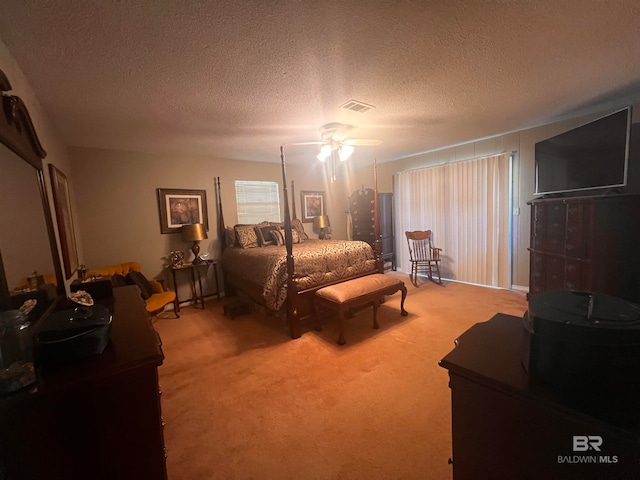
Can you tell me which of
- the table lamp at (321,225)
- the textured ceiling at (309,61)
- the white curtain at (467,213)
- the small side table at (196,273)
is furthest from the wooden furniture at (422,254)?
the small side table at (196,273)

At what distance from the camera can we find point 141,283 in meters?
3.37

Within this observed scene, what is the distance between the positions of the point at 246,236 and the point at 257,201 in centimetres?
90

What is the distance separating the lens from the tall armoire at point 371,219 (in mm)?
5598

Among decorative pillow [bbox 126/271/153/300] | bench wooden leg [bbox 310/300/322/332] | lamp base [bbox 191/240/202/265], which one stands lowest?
bench wooden leg [bbox 310/300/322/332]

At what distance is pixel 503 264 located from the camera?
4195 millimetres

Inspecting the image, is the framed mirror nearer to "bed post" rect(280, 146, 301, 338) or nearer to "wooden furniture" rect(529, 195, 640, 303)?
"bed post" rect(280, 146, 301, 338)

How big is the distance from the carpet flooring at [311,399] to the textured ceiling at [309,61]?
240 centimetres

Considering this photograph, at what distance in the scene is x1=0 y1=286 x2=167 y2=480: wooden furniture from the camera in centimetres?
80

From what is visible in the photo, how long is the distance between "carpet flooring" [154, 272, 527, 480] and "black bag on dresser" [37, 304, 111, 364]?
1.01 m

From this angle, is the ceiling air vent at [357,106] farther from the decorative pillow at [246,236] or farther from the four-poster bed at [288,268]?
the decorative pillow at [246,236]

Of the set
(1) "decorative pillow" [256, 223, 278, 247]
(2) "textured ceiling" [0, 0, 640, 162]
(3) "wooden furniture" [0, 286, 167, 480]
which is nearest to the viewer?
(3) "wooden furniture" [0, 286, 167, 480]

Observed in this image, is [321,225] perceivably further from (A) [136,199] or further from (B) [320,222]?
(A) [136,199]

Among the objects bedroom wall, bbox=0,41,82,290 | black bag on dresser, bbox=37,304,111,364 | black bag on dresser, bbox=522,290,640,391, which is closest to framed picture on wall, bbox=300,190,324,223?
bedroom wall, bbox=0,41,82,290

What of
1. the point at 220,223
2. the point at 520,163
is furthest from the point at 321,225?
the point at 520,163
